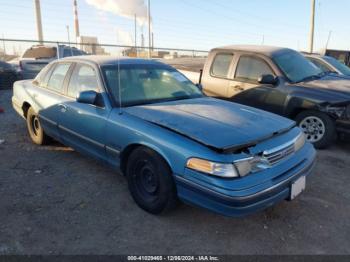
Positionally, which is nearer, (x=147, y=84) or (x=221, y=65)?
(x=147, y=84)

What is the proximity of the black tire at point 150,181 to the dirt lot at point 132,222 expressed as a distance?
16 cm

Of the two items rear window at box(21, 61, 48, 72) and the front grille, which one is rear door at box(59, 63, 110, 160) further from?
rear window at box(21, 61, 48, 72)

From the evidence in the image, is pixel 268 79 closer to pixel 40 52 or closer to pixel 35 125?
pixel 35 125

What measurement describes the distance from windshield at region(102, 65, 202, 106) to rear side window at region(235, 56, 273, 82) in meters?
1.93

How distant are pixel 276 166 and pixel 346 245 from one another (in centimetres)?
92

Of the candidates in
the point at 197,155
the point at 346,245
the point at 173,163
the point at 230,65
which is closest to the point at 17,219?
the point at 173,163

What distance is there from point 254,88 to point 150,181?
11.2ft

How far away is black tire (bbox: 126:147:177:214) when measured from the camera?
9.38 feet

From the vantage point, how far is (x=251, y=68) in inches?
233

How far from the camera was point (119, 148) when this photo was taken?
331 cm

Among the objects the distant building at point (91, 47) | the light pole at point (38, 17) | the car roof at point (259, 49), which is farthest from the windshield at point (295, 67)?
the light pole at point (38, 17)

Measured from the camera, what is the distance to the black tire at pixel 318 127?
5.04m

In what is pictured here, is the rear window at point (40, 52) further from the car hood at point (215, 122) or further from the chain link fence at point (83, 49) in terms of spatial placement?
the car hood at point (215, 122)

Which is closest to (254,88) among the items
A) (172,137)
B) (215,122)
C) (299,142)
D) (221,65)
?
(221,65)
